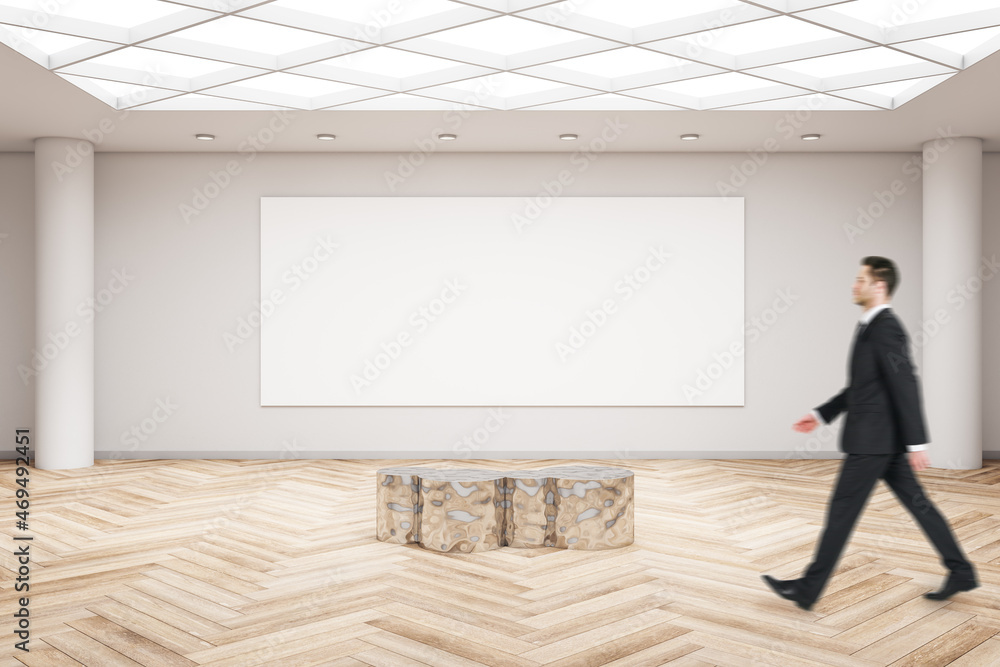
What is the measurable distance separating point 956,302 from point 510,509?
5945mm

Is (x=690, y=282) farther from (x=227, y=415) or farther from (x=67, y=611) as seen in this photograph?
(x=67, y=611)

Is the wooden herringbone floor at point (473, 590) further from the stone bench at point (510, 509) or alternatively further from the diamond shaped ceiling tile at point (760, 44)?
the diamond shaped ceiling tile at point (760, 44)

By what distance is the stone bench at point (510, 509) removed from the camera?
16.1ft

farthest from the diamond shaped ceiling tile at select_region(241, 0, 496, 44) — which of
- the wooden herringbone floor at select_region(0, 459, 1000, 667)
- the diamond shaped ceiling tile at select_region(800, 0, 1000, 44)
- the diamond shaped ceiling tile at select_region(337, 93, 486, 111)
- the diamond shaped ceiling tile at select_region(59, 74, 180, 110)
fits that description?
the wooden herringbone floor at select_region(0, 459, 1000, 667)

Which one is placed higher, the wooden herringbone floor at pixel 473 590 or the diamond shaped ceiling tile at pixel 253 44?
the diamond shaped ceiling tile at pixel 253 44

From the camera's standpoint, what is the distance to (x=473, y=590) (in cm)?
420

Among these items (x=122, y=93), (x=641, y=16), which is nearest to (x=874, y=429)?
(x=641, y=16)

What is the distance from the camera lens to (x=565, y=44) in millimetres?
6168

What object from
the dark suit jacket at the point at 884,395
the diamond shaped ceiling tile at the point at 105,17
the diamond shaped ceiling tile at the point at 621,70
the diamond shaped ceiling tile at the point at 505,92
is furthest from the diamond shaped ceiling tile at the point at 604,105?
Result: the dark suit jacket at the point at 884,395

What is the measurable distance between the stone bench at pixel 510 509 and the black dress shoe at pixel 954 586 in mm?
1762

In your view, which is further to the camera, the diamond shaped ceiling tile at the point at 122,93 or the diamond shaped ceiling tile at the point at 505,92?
the diamond shaped ceiling tile at the point at 505,92

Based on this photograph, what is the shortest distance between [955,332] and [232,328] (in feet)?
25.9

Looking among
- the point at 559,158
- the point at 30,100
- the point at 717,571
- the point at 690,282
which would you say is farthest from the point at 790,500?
the point at 30,100

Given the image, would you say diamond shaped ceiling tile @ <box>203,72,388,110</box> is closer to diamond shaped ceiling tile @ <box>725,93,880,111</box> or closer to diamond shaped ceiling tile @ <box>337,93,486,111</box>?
diamond shaped ceiling tile @ <box>337,93,486,111</box>
